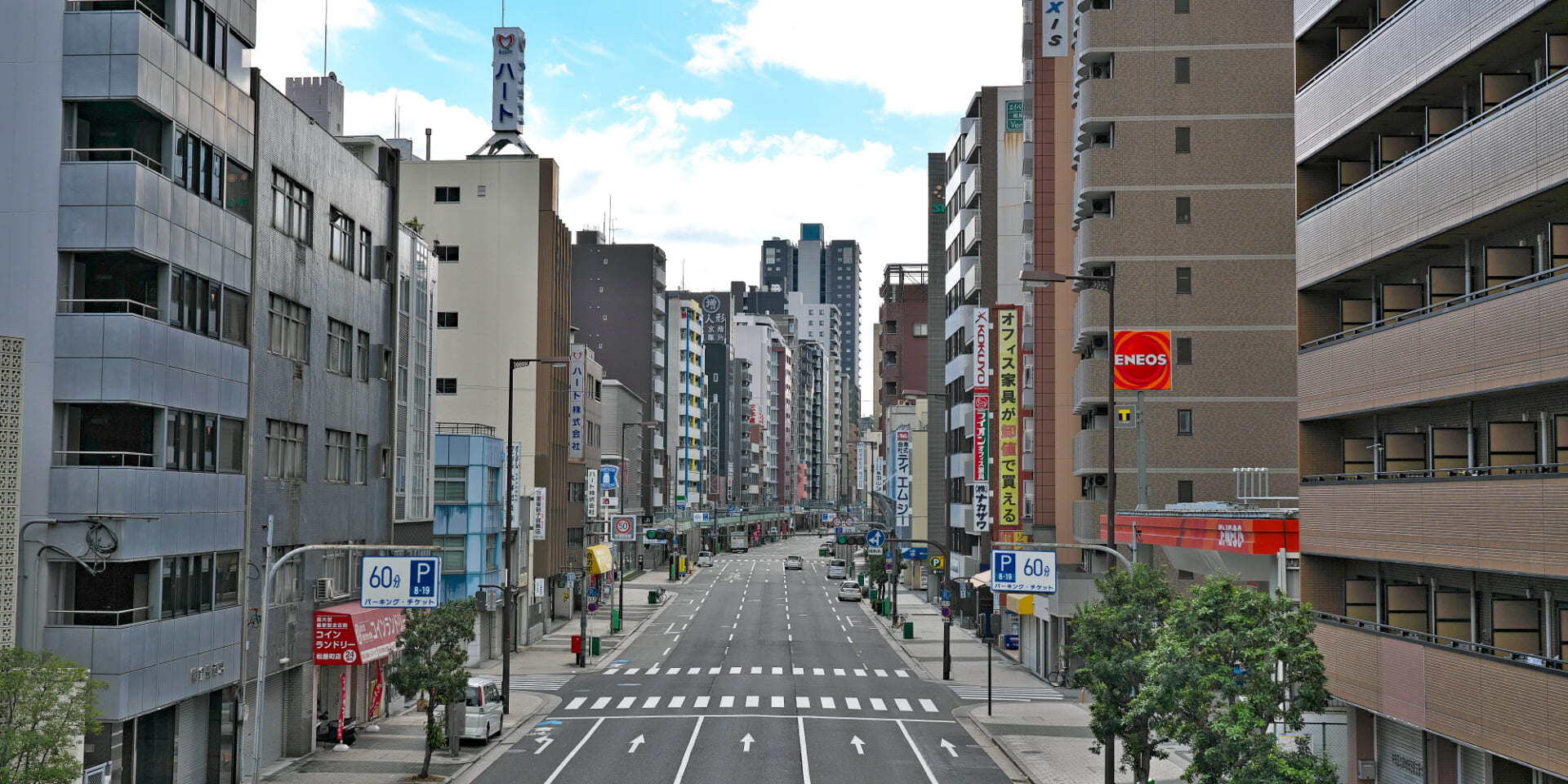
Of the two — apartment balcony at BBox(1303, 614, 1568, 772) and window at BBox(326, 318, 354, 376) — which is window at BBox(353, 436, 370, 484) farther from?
apartment balcony at BBox(1303, 614, 1568, 772)

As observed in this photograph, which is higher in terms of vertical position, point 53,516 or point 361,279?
point 361,279

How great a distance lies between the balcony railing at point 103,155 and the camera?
2967 cm

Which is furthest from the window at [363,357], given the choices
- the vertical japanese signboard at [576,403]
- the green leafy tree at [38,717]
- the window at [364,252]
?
the vertical japanese signboard at [576,403]

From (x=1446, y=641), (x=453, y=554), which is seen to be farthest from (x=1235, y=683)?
(x=453, y=554)

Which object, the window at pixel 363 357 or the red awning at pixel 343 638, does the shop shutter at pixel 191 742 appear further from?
the window at pixel 363 357

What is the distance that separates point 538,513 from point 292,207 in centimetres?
4018

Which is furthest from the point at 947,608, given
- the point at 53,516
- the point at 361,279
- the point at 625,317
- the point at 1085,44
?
the point at 625,317

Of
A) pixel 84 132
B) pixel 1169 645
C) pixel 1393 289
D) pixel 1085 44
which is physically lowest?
pixel 1169 645

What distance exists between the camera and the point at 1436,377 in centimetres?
2464

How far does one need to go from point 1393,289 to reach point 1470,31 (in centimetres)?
662

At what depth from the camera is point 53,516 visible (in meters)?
28.8

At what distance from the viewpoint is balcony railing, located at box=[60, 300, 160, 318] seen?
96.9 feet

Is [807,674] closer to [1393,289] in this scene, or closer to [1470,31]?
[1393,289]

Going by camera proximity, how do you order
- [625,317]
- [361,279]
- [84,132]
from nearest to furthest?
[84,132] → [361,279] → [625,317]
